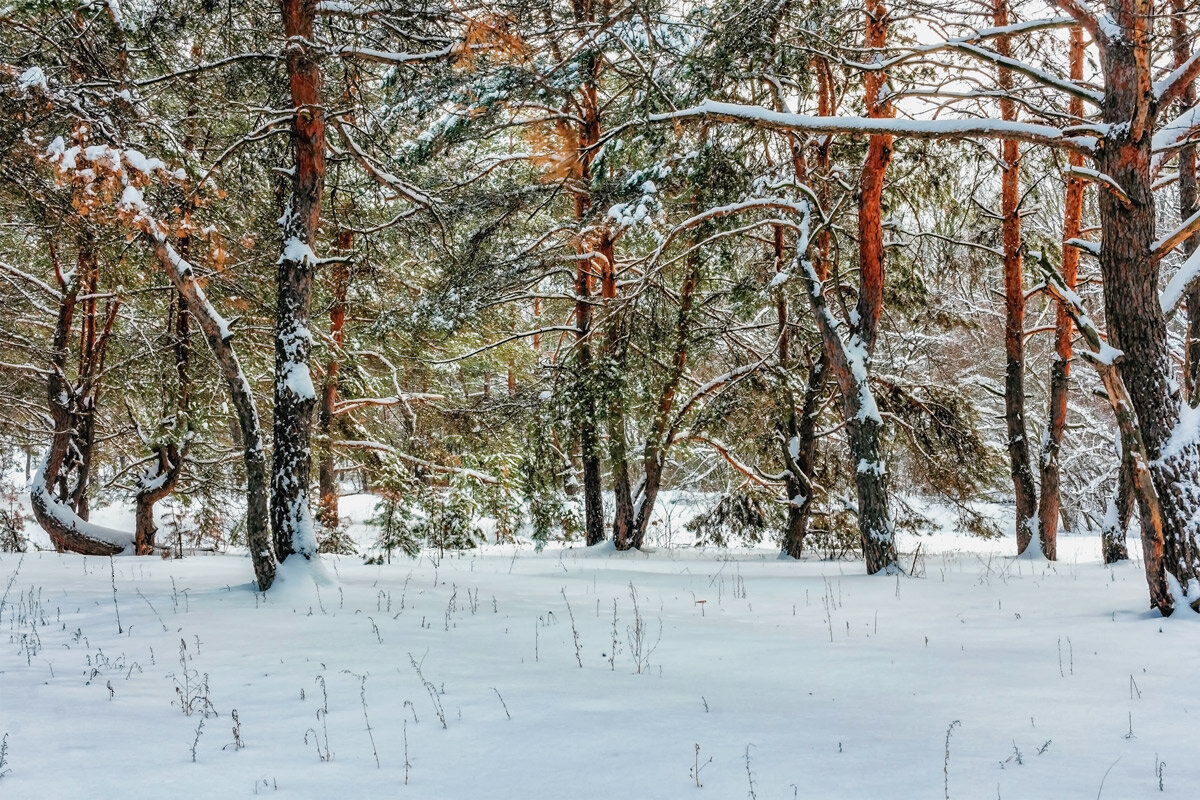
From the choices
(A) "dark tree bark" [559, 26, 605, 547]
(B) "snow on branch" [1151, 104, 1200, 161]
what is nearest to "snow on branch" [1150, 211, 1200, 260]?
(B) "snow on branch" [1151, 104, 1200, 161]

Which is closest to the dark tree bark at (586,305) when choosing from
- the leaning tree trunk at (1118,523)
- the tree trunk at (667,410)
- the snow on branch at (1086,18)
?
the tree trunk at (667,410)

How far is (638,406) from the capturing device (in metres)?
12.2

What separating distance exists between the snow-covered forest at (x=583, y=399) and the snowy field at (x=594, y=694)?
3 centimetres

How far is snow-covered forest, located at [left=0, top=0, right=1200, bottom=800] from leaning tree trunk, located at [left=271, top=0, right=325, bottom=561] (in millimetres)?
38

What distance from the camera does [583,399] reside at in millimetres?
11750

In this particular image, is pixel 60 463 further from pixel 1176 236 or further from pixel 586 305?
pixel 1176 236

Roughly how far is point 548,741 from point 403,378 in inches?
614

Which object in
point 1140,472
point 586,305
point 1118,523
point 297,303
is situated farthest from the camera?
point 586,305

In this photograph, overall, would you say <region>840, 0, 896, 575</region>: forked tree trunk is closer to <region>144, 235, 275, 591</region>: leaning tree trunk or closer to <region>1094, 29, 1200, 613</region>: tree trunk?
<region>1094, 29, 1200, 613</region>: tree trunk

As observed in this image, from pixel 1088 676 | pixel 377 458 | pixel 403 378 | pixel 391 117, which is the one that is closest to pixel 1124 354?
pixel 1088 676

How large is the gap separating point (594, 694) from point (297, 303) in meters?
5.41

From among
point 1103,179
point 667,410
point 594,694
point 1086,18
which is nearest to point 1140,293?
point 1103,179

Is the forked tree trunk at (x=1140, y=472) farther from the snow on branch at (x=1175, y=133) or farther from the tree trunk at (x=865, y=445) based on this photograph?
the tree trunk at (x=865, y=445)

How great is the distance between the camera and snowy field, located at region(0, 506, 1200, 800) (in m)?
3.10
